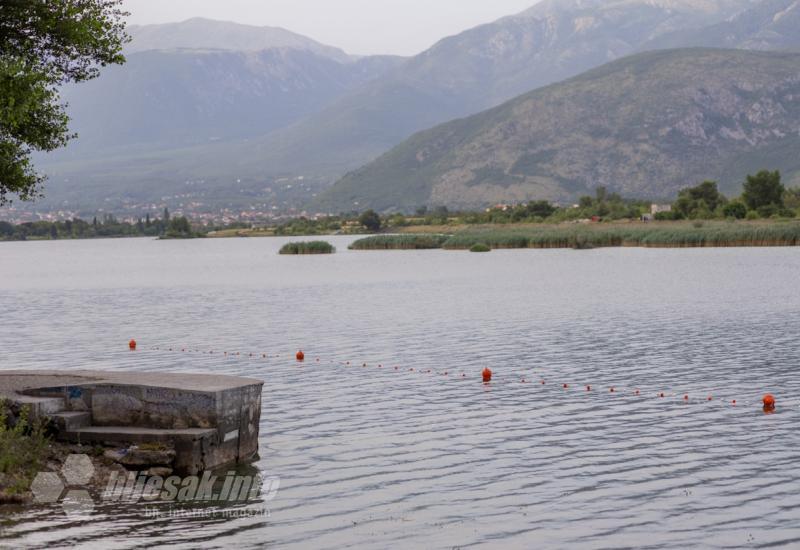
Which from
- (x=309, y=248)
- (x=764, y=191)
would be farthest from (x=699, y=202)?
(x=309, y=248)

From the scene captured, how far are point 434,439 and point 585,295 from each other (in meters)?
47.0

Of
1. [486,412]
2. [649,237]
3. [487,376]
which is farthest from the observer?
[649,237]

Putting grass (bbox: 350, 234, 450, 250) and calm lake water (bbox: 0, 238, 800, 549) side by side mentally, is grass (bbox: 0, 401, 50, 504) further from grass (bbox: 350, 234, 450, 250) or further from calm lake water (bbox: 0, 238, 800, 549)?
grass (bbox: 350, 234, 450, 250)

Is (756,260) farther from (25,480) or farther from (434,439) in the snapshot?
(25,480)

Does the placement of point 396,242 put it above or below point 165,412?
above

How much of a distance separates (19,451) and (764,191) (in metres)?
158

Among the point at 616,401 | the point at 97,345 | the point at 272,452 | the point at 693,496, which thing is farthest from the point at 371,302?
the point at 693,496

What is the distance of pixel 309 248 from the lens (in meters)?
158

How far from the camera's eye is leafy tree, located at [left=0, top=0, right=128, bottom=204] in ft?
87.9

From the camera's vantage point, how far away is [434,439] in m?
25.4

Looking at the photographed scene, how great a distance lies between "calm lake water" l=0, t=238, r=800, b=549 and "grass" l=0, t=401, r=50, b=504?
0.83 metres

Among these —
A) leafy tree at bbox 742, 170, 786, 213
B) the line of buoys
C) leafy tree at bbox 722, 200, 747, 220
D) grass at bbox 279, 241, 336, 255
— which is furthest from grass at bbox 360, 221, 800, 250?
the line of buoys

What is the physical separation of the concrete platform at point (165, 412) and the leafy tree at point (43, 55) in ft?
21.3

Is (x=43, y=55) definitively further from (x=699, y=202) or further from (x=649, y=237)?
(x=699, y=202)
